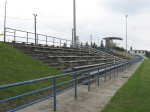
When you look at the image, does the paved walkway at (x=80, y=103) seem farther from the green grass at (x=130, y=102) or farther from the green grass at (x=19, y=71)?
the green grass at (x=19, y=71)

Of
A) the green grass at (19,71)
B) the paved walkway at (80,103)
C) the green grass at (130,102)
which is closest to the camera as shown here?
the paved walkway at (80,103)

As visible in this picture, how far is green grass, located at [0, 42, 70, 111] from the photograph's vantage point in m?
12.9

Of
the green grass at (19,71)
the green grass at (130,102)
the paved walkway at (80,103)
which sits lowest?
the green grass at (130,102)

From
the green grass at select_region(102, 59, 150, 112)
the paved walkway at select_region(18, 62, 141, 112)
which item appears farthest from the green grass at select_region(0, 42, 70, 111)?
the green grass at select_region(102, 59, 150, 112)

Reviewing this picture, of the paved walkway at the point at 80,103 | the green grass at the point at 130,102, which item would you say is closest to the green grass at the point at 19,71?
the paved walkway at the point at 80,103

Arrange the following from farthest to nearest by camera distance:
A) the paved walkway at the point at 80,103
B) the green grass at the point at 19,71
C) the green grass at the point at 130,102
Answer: the green grass at the point at 19,71
the green grass at the point at 130,102
the paved walkway at the point at 80,103

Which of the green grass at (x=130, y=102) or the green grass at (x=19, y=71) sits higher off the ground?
the green grass at (x=19, y=71)

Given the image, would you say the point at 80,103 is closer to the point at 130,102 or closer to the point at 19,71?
the point at 130,102

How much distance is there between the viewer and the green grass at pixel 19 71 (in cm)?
1288

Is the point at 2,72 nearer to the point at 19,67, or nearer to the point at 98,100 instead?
the point at 19,67

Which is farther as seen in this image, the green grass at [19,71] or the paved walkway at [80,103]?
the green grass at [19,71]

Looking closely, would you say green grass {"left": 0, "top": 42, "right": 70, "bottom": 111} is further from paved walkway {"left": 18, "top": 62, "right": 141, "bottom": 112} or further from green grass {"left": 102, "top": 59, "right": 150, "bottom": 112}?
green grass {"left": 102, "top": 59, "right": 150, "bottom": 112}

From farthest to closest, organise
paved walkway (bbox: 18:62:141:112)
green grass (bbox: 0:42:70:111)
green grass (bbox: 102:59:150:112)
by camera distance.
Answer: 1. green grass (bbox: 0:42:70:111)
2. green grass (bbox: 102:59:150:112)
3. paved walkway (bbox: 18:62:141:112)

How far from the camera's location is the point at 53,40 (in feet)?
110
